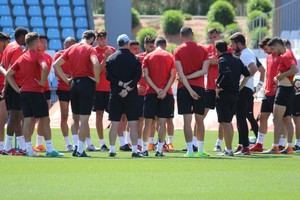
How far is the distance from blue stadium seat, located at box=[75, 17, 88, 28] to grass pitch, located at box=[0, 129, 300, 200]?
26640mm

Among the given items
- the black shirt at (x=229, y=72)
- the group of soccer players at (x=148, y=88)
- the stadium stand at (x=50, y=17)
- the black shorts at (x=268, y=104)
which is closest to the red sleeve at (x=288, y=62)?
the group of soccer players at (x=148, y=88)

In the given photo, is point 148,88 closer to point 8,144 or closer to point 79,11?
point 8,144

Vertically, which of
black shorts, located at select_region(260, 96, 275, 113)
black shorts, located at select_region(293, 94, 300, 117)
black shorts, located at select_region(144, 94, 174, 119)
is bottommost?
black shorts, located at select_region(293, 94, 300, 117)

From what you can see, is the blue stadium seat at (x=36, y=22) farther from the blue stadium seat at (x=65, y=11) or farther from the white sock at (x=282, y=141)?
the white sock at (x=282, y=141)

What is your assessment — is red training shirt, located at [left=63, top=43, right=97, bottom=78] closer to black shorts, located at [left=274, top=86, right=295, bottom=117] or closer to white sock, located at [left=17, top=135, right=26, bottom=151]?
white sock, located at [left=17, top=135, right=26, bottom=151]

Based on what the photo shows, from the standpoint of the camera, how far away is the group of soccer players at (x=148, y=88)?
1933cm

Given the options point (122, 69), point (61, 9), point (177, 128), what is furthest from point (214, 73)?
point (61, 9)

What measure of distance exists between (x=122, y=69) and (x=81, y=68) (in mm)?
760

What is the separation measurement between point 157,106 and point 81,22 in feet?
86.6

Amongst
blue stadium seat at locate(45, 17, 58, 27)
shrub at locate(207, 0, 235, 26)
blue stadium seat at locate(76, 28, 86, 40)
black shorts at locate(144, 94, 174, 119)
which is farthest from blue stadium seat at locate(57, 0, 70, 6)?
black shorts at locate(144, 94, 174, 119)

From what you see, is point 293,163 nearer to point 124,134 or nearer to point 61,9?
point 124,134

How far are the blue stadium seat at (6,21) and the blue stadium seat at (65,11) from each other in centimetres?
224

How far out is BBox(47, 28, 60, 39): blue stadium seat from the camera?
45803mm

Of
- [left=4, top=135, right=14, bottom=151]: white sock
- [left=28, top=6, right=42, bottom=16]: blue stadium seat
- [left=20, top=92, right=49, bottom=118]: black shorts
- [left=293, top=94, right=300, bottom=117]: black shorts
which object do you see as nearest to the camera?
[left=20, top=92, right=49, bottom=118]: black shorts
